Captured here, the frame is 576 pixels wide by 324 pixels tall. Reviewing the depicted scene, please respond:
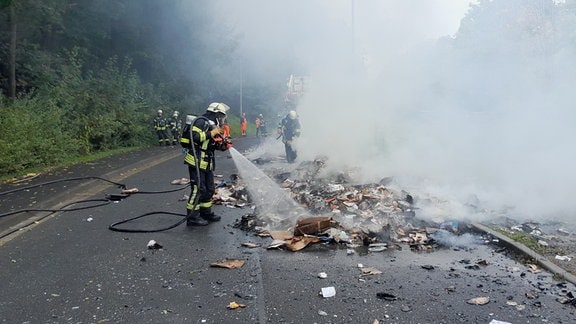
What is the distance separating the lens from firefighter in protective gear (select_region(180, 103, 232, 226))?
231 inches

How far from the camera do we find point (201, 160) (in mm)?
5957

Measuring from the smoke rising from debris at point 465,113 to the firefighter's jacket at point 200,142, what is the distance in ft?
11.3

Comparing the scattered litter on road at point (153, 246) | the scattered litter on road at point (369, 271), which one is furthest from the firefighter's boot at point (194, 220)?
the scattered litter on road at point (369, 271)

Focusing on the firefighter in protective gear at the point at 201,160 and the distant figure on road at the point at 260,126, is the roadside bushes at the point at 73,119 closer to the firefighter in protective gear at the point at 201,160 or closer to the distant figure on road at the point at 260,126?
the firefighter in protective gear at the point at 201,160

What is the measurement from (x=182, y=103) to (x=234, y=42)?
15.4ft

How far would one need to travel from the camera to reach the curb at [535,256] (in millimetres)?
3945

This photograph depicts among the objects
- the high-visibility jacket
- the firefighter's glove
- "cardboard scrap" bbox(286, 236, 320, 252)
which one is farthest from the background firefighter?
the high-visibility jacket

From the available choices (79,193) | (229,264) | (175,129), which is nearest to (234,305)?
(229,264)

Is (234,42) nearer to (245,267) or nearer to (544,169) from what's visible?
(544,169)

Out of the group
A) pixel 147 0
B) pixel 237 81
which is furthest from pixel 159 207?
pixel 237 81

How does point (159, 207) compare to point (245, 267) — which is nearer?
point (245, 267)

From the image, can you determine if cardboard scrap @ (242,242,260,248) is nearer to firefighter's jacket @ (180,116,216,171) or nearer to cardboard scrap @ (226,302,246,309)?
firefighter's jacket @ (180,116,216,171)

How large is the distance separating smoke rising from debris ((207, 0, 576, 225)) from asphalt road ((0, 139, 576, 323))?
2.43 metres

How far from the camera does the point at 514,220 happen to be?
6004 millimetres
